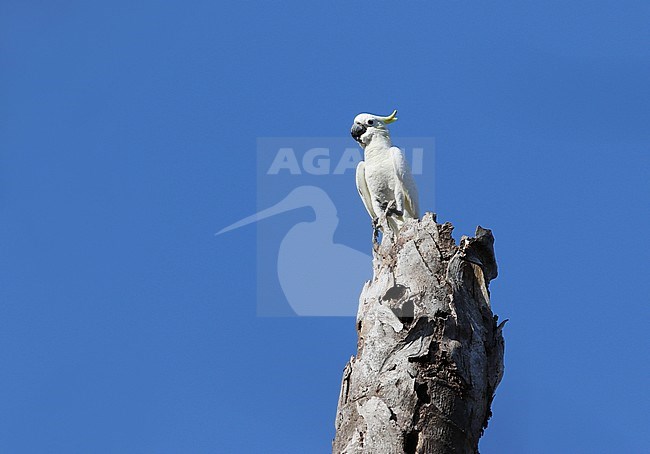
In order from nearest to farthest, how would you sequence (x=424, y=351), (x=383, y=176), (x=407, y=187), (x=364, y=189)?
(x=424, y=351)
(x=407, y=187)
(x=383, y=176)
(x=364, y=189)

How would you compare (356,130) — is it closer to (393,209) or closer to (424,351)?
(393,209)

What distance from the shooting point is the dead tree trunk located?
26.2 feet

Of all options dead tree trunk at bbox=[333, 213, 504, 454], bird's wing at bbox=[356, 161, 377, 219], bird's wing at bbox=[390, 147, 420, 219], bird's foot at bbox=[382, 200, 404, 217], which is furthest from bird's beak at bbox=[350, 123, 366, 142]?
dead tree trunk at bbox=[333, 213, 504, 454]

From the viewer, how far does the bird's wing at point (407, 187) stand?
11453mm

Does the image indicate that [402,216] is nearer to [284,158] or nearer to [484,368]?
[284,158]

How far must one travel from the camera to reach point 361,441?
7.96 metres

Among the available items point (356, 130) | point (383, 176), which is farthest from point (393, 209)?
point (356, 130)

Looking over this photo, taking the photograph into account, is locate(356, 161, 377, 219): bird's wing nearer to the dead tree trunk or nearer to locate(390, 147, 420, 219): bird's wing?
locate(390, 147, 420, 219): bird's wing

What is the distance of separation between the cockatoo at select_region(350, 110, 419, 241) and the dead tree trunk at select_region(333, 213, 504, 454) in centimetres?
221

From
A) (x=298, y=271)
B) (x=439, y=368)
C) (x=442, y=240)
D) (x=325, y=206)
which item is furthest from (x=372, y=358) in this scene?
(x=325, y=206)

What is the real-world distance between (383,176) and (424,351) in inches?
147

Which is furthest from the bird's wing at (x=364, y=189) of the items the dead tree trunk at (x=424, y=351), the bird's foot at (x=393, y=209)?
the dead tree trunk at (x=424, y=351)

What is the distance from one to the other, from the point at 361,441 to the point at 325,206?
3613 mm

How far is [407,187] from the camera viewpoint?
11.5m
